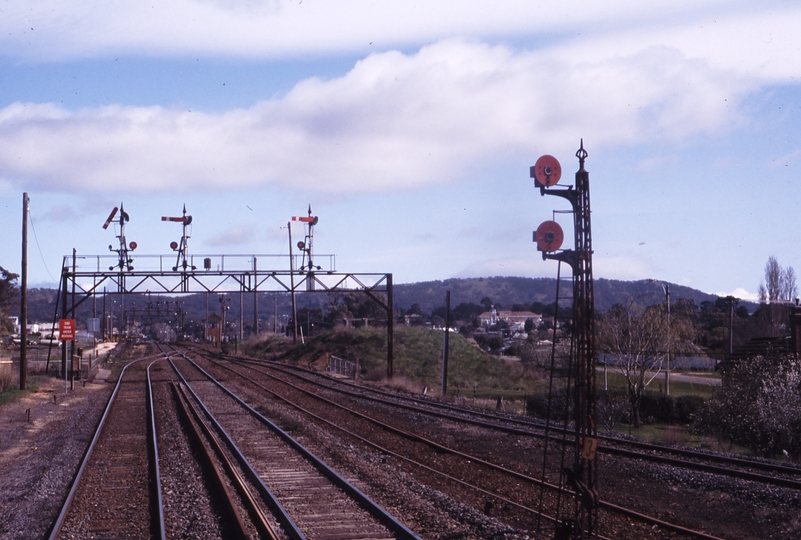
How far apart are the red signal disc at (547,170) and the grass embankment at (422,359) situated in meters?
33.6

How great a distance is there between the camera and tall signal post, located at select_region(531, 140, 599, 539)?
9.12 m

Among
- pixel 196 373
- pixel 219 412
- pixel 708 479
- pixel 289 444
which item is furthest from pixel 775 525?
pixel 196 373

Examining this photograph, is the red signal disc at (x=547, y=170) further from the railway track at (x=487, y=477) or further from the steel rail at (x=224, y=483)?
the steel rail at (x=224, y=483)

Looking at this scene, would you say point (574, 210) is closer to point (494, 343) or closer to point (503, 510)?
point (503, 510)

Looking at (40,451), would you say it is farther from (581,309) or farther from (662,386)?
(662,386)

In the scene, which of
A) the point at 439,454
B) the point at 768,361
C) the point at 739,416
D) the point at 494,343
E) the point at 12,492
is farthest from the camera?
the point at 494,343

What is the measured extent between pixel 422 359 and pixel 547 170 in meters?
45.3

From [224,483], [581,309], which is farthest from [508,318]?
[581,309]

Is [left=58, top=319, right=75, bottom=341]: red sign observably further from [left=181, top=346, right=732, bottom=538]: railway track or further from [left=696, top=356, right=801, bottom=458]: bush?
[left=696, top=356, right=801, bottom=458]: bush

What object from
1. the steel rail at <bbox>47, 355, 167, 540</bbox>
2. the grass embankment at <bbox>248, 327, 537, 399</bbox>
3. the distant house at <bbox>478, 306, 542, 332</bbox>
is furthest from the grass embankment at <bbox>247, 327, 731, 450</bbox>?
the distant house at <bbox>478, 306, 542, 332</bbox>

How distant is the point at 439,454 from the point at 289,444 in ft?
12.4

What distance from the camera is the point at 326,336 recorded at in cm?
6119

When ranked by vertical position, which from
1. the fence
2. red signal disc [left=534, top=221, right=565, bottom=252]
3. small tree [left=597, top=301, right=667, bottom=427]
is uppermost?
red signal disc [left=534, top=221, right=565, bottom=252]

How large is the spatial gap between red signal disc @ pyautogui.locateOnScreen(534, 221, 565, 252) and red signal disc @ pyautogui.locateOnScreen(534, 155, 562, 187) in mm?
591
